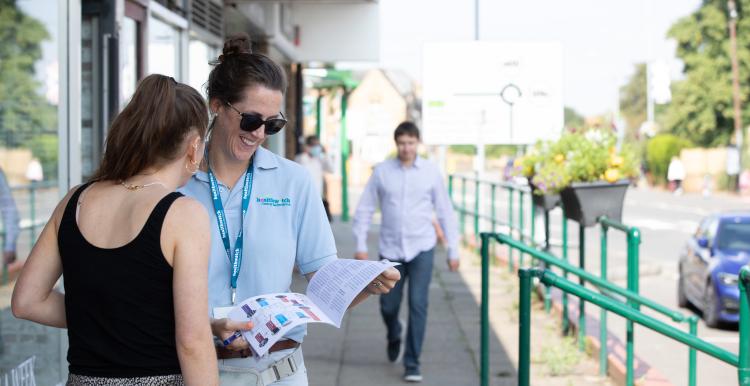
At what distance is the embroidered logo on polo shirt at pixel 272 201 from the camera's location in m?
3.39

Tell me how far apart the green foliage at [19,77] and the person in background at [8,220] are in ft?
0.67

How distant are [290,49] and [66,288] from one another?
16.1 meters

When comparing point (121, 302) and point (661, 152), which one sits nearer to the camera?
point (121, 302)

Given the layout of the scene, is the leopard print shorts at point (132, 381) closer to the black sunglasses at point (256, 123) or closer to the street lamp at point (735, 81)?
the black sunglasses at point (256, 123)

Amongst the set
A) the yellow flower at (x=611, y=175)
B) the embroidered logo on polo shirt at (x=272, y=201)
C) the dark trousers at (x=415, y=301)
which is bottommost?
the dark trousers at (x=415, y=301)

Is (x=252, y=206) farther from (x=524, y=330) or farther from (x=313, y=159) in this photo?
(x=313, y=159)

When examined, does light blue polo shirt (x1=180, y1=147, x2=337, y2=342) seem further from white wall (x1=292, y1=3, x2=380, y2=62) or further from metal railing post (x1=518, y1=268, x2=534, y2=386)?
white wall (x1=292, y1=3, x2=380, y2=62)

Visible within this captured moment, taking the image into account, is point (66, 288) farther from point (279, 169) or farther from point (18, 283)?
point (279, 169)

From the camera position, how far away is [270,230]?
338cm

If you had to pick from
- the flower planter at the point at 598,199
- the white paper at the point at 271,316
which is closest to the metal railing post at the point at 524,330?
the white paper at the point at 271,316

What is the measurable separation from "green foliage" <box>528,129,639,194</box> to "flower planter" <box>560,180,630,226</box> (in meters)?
0.08

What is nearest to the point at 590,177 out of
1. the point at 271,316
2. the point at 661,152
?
the point at 271,316

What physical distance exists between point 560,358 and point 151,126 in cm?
586

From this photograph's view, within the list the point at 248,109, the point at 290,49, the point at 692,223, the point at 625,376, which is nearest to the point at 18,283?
the point at 248,109
